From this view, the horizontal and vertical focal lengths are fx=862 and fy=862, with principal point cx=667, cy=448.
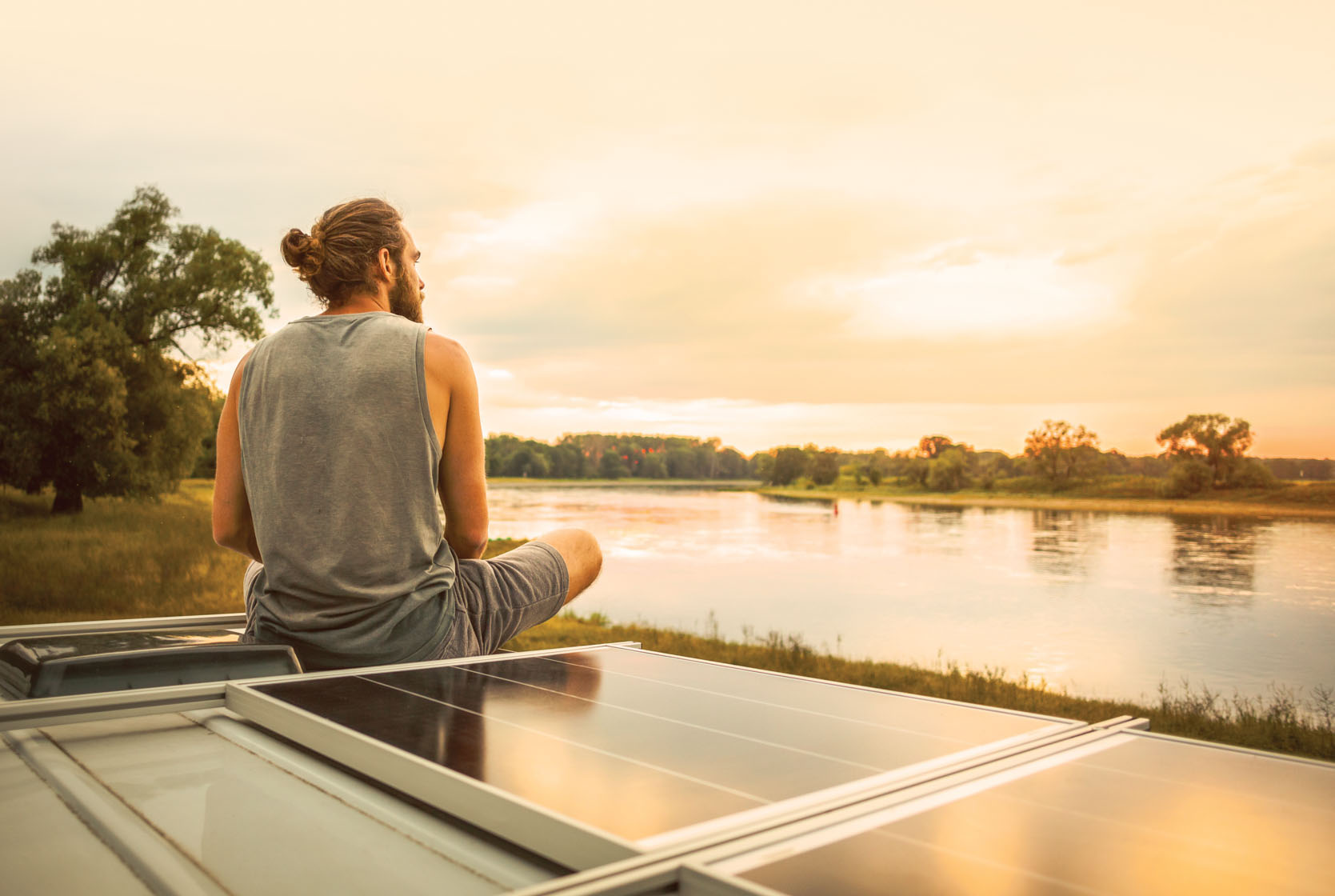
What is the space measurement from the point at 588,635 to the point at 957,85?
20951 mm

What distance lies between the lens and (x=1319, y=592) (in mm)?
15836

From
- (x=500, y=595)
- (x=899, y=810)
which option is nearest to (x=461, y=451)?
(x=500, y=595)

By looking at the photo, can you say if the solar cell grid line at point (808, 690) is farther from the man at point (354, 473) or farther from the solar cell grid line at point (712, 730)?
the man at point (354, 473)

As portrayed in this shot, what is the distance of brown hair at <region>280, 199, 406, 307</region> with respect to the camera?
7.36ft

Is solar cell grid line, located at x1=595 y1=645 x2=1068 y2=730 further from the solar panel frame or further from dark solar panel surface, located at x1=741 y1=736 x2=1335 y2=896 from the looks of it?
dark solar panel surface, located at x1=741 y1=736 x2=1335 y2=896

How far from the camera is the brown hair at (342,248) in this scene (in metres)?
2.24

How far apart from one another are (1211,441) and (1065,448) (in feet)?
28.5

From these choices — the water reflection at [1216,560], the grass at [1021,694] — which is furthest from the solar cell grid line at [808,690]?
the water reflection at [1216,560]

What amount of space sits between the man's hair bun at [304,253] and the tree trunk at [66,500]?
1344cm

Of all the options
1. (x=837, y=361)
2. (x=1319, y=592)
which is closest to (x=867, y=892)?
(x=1319, y=592)

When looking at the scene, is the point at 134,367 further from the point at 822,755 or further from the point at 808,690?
the point at 822,755

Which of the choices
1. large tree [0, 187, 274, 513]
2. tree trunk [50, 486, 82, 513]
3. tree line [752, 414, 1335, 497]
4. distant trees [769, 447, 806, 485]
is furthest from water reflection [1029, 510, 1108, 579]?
tree trunk [50, 486, 82, 513]

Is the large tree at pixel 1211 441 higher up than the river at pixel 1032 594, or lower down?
higher up

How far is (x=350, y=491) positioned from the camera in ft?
6.68
